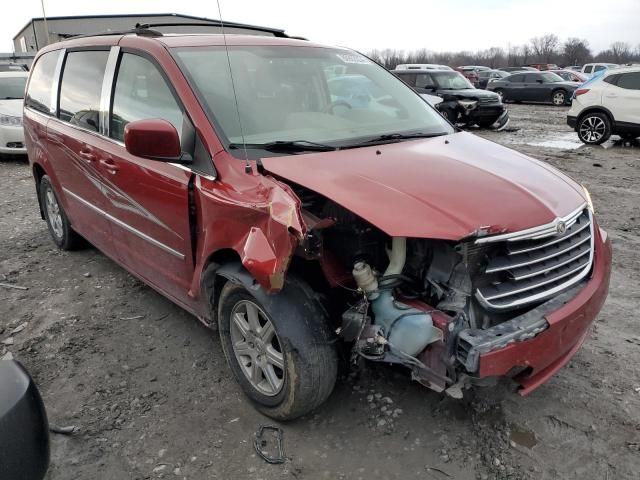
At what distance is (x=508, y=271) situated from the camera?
2.24 m

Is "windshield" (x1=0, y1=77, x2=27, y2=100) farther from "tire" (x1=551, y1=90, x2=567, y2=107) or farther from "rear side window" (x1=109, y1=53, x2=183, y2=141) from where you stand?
"tire" (x1=551, y1=90, x2=567, y2=107)

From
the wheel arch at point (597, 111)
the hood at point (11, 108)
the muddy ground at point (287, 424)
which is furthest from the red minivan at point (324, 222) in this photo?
the wheel arch at point (597, 111)

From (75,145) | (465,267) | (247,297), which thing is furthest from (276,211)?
(75,145)

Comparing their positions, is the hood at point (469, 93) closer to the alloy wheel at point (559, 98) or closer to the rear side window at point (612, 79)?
the rear side window at point (612, 79)

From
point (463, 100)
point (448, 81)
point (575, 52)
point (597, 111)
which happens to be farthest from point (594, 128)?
point (575, 52)

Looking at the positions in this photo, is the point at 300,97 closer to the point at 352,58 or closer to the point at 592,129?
the point at 352,58

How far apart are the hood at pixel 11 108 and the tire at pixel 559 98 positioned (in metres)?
19.5

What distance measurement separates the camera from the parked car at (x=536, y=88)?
2161 cm

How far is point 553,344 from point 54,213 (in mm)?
4517

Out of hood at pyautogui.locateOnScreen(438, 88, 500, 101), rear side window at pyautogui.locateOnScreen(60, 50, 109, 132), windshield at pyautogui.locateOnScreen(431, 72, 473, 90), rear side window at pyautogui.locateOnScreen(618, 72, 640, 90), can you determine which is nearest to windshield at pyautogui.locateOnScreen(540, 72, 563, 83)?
windshield at pyautogui.locateOnScreen(431, 72, 473, 90)

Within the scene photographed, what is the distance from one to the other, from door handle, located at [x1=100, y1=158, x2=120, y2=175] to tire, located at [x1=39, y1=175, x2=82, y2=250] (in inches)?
58.1

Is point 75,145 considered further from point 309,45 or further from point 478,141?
point 478,141

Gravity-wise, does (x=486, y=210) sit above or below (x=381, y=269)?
above

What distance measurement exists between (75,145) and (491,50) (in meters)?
105
